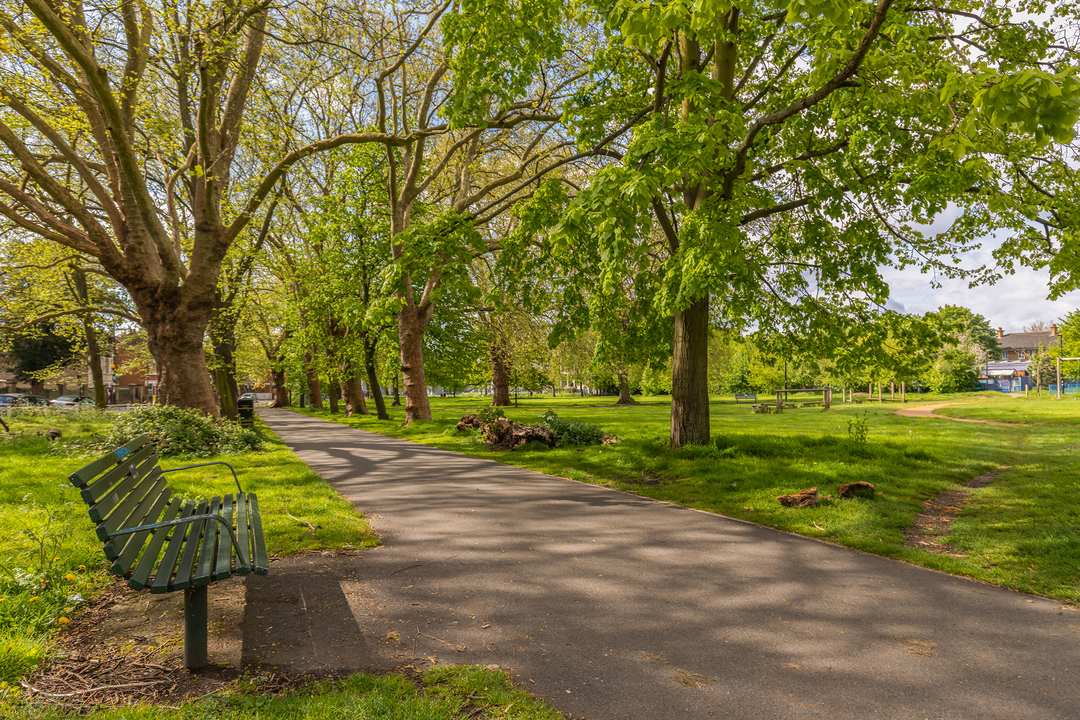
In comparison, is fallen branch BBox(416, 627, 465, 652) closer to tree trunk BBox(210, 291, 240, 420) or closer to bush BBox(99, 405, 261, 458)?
bush BBox(99, 405, 261, 458)

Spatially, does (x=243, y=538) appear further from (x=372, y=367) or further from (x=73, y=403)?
→ (x=73, y=403)

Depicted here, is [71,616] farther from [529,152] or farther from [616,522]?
[529,152]

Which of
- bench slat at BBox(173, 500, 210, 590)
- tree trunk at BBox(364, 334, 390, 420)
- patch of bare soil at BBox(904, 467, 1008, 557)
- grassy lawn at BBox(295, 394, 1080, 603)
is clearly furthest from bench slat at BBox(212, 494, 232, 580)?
tree trunk at BBox(364, 334, 390, 420)

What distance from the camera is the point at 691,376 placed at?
35.0 ft

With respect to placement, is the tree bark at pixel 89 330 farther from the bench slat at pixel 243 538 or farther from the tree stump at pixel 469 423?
the bench slat at pixel 243 538

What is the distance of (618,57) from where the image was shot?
10.4 m

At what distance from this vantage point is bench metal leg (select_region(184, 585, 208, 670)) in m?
3.20

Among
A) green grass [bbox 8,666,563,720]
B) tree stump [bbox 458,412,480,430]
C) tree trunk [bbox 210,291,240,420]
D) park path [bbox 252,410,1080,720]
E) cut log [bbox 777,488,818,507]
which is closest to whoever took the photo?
green grass [bbox 8,666,563,720]

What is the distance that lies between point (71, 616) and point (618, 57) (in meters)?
11.1

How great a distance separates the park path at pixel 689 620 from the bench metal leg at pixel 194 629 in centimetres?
56

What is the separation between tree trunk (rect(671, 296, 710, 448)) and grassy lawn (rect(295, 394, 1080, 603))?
43 cm

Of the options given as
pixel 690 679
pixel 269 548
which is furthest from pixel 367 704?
pixel 269 548

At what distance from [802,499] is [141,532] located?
277 inches

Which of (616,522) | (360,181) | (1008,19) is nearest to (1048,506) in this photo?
(616,522)
